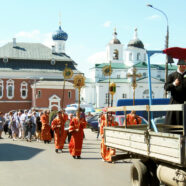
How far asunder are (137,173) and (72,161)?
6217 mm

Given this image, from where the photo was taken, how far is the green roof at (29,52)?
71.8m

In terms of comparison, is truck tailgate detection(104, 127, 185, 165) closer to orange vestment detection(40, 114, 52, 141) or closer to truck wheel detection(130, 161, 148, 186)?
truck wheel detection(130, 161, 148, 186)

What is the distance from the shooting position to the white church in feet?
311

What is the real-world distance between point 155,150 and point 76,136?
27.9 feet

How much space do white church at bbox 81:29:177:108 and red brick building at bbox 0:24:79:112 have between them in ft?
83.8

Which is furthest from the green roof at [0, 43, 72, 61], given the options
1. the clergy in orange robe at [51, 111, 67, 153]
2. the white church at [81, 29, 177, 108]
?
the clergy in orange robe at [51, 111, 67, 153]

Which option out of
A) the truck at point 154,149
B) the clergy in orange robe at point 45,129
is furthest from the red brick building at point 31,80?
the truck at point 154,149

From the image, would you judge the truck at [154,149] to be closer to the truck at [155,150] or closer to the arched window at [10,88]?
the truck at [155,150]

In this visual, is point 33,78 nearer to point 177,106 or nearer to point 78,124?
point 78,124

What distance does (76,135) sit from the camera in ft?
48.0

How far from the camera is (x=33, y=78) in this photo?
69.4 m

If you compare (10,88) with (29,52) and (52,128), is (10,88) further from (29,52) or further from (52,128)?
(52,128)

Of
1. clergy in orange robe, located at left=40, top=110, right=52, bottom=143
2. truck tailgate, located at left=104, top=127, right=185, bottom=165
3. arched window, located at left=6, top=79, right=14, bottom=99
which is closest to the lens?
truck tailgate, located at left=104, top=127, right=185, bottom=165

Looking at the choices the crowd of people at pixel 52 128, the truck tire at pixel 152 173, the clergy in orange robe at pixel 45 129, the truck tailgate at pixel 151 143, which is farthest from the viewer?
the clergy in orange robe at pixel 45 129
